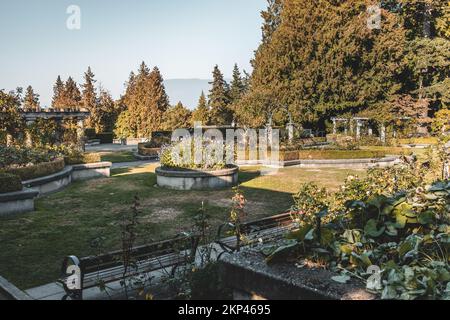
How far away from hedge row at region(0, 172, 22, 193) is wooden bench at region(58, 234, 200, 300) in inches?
270

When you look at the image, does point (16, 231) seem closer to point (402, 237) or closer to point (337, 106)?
point (402, 237)

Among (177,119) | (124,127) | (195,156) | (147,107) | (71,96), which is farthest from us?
(71,96)

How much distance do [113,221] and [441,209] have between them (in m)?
7.55

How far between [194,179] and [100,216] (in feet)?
14.8

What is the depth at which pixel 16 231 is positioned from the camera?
29.4ft

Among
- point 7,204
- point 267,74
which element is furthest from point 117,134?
point 7,204

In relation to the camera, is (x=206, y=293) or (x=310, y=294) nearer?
(x=310, y=294)

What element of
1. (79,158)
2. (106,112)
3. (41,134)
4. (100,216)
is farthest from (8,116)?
(106,112)

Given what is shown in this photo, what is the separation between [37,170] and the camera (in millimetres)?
13594

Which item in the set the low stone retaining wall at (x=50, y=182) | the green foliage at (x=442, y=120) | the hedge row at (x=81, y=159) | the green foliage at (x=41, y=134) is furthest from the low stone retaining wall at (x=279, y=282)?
the green foliage at (x=41, y=134)

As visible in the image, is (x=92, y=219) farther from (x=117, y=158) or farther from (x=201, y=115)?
(x=201, y=115)

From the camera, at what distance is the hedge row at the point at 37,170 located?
42.0ft

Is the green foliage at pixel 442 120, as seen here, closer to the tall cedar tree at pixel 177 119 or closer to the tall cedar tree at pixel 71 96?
the tall cedar tree at pixel 177 119

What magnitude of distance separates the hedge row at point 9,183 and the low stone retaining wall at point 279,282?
30.0 ft
